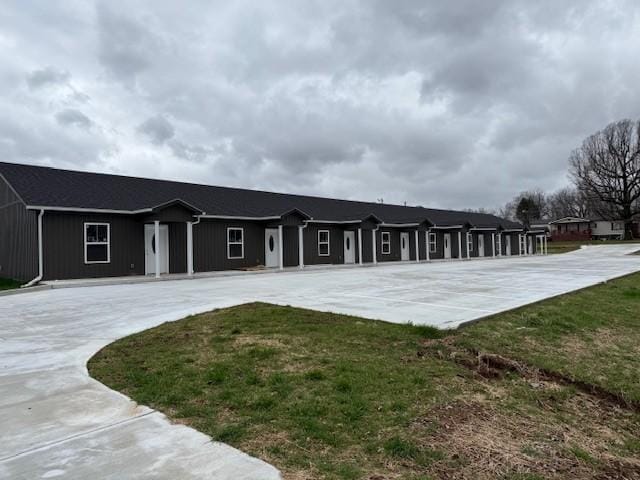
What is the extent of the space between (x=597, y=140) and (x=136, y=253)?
65.8 m

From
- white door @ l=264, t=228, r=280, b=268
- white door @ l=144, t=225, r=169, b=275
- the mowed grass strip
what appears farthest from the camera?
white door @ l=264, t=228, r=280, b=268

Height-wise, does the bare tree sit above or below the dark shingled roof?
above

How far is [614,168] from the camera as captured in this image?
61.3 metres

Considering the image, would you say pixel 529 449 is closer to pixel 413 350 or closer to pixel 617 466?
pixel 617 466

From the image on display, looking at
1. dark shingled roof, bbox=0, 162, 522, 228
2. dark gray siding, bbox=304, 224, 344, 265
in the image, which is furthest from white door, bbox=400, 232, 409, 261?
dark gray siding, bbox=304, 224, 344, 265

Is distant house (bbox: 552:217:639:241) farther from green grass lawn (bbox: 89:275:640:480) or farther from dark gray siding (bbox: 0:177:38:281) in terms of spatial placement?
dark gray siding (bbox: 0:177:38:281)

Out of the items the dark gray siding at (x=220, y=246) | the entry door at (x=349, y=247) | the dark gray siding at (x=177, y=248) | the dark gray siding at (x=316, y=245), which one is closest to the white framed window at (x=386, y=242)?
the entry door at (x=349, y=247)

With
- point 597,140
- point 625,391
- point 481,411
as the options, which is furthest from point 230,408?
point 597,140

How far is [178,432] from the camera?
11.0ft

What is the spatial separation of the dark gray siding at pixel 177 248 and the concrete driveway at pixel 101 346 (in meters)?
5.79

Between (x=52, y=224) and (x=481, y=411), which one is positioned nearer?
(x=481, y=411)

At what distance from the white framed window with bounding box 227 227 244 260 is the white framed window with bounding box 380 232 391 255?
36.6 feet

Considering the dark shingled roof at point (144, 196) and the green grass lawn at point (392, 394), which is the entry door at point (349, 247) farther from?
the green grass lawn at point (392, 394)

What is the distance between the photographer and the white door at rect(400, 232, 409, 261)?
1229 inches
